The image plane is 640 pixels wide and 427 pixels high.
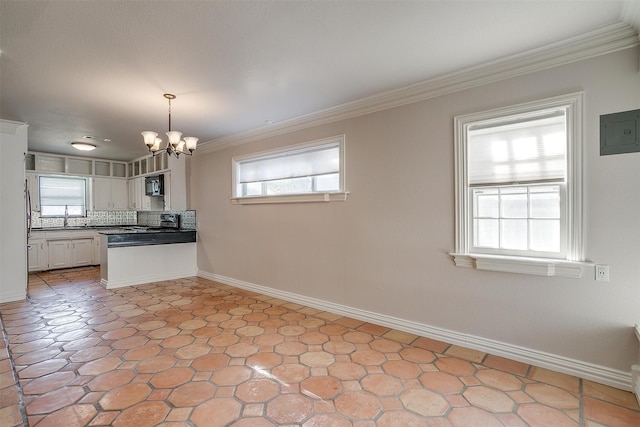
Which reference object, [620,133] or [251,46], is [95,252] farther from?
[620,133]

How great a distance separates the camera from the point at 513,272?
2.54m

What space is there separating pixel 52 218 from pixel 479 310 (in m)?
8.66

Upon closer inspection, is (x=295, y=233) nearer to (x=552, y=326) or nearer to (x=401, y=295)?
(x=401, y=295)

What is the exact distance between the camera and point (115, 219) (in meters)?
7.88

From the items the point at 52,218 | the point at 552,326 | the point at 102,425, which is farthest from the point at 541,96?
the point at 52,218

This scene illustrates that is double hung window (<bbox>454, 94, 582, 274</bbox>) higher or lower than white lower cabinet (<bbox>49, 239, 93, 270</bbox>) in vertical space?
higher

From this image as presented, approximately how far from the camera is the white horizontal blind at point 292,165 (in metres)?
3.91

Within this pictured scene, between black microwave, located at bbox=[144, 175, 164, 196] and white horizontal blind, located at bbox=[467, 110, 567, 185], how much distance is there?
5703 millimetres

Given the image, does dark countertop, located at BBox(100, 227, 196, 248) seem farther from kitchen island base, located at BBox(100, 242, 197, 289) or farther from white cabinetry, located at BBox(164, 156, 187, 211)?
white cabinetry, located at BBox(164, 156, 187, 211)

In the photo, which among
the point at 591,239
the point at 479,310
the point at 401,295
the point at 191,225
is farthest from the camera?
the point at 191,225

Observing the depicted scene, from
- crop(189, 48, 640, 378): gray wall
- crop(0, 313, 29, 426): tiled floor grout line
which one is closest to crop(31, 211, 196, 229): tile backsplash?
crop(189, 48, 640, 378): gray wall

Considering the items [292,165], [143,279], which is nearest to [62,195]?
[143,279]

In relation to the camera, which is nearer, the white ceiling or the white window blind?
the white ceiling

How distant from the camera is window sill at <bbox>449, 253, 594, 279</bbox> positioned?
7.52 feet
